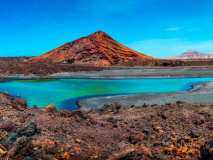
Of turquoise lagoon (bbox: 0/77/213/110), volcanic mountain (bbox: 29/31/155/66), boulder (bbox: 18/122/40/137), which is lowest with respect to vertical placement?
turquoise lagoon (bbox: 0/77/213/110)

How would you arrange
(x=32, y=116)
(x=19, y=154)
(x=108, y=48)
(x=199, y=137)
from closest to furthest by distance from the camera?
(x=19, y=154) < (x=199, y=137) < (x=32, y=116) < (x=108, y=48)

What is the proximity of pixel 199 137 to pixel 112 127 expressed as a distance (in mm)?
2563

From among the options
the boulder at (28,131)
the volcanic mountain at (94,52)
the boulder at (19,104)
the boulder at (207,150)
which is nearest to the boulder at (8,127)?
the boulder at (28,131)

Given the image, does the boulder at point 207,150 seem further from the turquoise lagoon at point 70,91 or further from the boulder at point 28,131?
the turquoise lagoon at point 70,91

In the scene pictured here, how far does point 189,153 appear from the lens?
4277 mm

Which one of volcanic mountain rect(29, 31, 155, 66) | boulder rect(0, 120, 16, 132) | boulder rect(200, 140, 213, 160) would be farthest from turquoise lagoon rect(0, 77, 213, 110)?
volcanic mountain rect(29, 31, 155, 66)

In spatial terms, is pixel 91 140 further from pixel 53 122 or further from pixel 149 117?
pixel 149 117

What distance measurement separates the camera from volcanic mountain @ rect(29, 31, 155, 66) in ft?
197

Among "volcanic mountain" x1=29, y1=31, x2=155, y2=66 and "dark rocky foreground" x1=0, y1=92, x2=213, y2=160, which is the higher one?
"volcanic mountain" x1=29, y1=31, x2=155, y2=66

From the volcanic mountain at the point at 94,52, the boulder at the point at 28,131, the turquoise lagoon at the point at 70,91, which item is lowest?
the turquoise lagoon at the point at 70,91

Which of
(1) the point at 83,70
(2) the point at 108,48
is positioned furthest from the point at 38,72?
(2) the point at 108,48

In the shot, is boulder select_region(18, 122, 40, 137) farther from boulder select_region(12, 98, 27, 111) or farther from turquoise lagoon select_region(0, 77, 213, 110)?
turquoise lagoon select_region(0, 77, 213, 110)

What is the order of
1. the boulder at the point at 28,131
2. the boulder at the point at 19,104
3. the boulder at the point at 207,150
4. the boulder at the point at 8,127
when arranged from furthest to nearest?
1. the boulder at the point at 19,104
2. the boulder at the point at 8,127
3. the boulder at the point at 28,131
4. the boulder at the point at 207,150

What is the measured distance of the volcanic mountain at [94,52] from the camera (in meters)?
59.9
